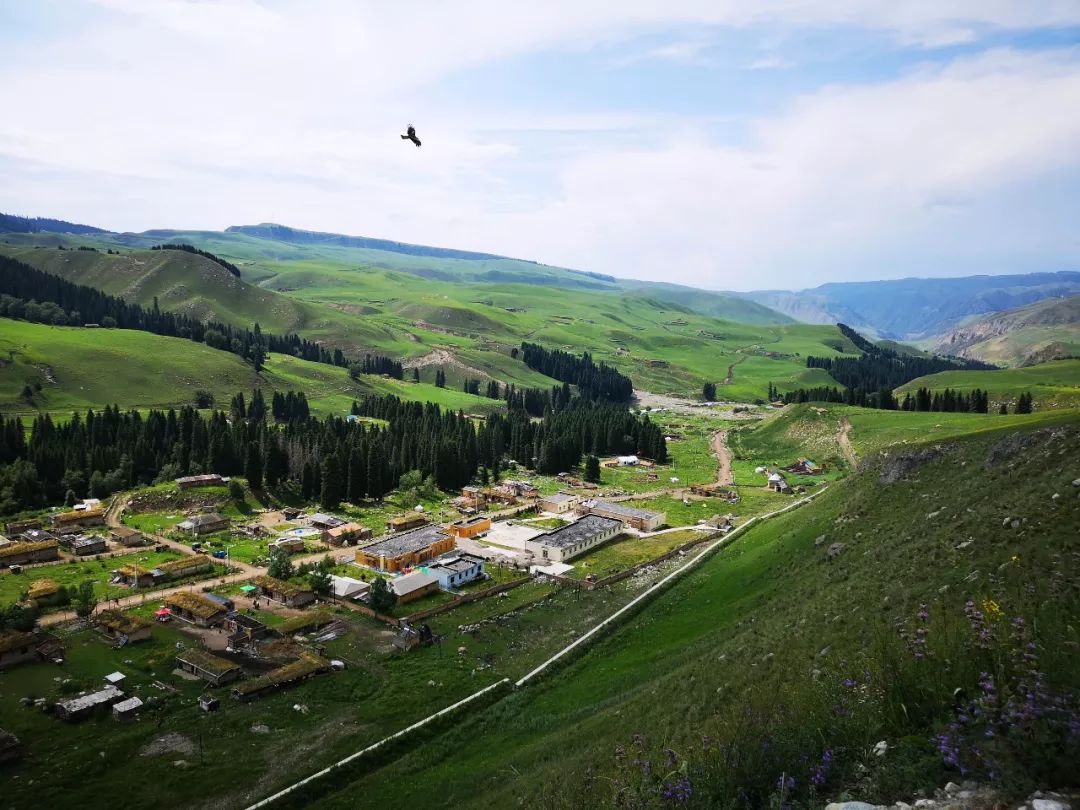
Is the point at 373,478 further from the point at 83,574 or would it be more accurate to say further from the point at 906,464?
the point at 906,464

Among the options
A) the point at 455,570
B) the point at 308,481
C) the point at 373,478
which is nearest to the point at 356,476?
the point at 373,478

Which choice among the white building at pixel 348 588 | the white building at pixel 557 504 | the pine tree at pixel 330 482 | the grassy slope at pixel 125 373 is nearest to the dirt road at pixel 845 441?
the white building at pixel 557 504

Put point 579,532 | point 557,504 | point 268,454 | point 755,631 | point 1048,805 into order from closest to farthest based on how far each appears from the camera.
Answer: point 1048,805 < point 755,631 < point 579,532 < point 557,504 < point 268,454

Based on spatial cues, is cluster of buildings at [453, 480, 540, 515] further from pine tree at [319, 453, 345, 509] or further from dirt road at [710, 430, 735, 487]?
dirt road at [710, 430, 735, 487]

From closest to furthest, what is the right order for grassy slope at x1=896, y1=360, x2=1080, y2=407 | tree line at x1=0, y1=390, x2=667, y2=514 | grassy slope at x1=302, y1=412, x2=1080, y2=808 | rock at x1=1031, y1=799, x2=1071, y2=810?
1. rock at x1=1031, y1=799, x2=1071, y2=810
2. grassy slope at x1=302, y1=412, x2=1080, y2=808
3. tree line at x1=0, y1=390, x2=667, y2=514
4. grassy slope at x1=896, y1=360, x2=1080, y2=407

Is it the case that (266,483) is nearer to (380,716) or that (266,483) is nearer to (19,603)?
(19,603)

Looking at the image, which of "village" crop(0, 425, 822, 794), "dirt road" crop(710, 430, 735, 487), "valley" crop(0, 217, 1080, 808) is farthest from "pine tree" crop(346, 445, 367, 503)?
"dirt road" crop(710, 430, 735, 487)

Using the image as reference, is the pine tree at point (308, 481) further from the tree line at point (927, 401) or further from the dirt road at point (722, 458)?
the tree line at point (927, 401)
